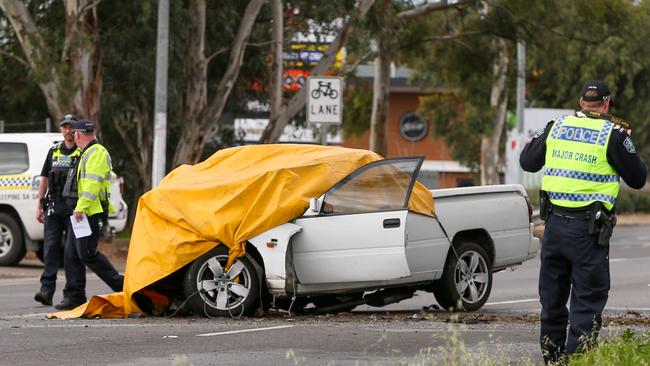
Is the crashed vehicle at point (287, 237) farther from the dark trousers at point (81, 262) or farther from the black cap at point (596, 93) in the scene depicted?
the black cap at point (596, 93)

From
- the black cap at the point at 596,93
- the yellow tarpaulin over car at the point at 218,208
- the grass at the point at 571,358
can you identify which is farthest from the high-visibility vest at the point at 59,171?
the black cap at the point at 596,93

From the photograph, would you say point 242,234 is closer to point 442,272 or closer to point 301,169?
point 301,169

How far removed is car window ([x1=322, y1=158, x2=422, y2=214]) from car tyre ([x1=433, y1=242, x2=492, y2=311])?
0.97 metres

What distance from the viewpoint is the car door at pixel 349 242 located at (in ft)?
39.4

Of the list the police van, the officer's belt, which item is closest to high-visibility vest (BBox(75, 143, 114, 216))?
the officer's belt

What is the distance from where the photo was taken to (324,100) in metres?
22.6

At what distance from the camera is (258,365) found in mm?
8961

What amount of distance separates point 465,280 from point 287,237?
211 cm

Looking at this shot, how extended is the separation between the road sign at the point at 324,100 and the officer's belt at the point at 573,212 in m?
13.8

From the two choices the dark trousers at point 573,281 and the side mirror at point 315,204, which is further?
the side mirror at point 315,204

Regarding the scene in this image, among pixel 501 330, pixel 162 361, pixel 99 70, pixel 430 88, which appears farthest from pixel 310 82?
pixel 430 88

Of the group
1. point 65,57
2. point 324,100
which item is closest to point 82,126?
point 324,100

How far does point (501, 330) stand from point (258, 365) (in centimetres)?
288

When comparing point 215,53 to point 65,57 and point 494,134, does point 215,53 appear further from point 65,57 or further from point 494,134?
point 494,134
